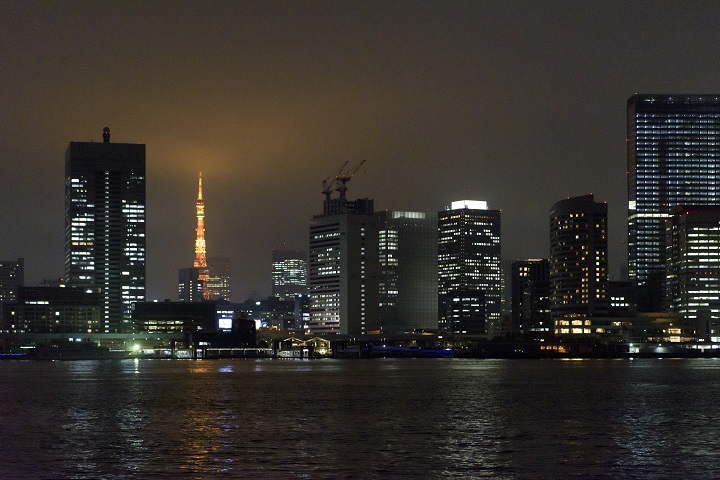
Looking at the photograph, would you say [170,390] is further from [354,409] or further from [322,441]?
[322,441]

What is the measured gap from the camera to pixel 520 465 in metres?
66.9

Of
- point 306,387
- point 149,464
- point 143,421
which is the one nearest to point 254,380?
point 306,387

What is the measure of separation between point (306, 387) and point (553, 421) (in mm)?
63689

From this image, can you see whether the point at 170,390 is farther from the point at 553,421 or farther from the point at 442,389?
the point at 553,421

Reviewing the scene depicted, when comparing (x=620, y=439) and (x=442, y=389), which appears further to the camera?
(x=442, y=389)

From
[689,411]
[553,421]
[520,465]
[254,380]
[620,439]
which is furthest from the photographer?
[254,380]

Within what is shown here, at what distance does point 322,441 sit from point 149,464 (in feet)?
49.5

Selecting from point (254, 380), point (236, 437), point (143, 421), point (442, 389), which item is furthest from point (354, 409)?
point (254, 380)

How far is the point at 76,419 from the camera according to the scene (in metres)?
100

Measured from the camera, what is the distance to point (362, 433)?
85375 millimetres

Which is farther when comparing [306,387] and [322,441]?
[306,387]

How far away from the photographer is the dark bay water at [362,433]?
65.8 meters

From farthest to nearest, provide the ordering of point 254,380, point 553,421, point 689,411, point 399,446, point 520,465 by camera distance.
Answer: point 254,380
point 689,411
point 553,421
point 399,446
point 520,465

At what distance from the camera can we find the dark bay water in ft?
216
